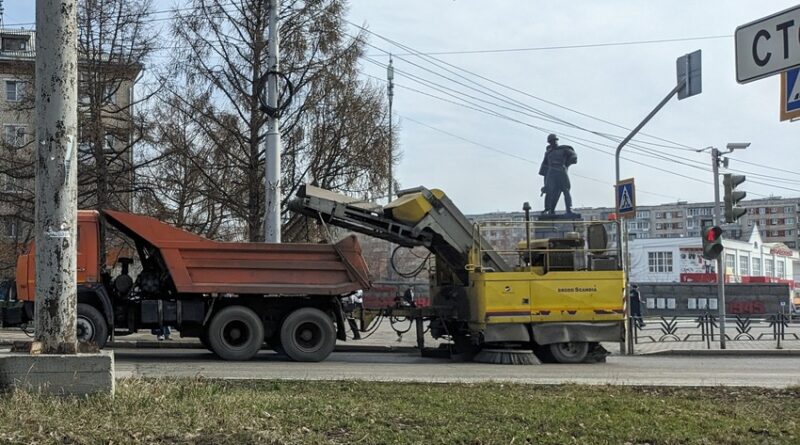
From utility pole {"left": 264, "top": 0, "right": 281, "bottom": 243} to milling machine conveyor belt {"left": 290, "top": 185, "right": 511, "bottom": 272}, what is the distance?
1980 mm

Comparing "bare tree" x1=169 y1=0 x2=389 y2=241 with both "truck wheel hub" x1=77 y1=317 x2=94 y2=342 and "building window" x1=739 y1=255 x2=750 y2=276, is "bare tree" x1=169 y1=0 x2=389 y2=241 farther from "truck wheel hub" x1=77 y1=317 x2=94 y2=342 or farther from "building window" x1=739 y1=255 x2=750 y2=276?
"building window" x1=739 y1=255 x2=750 y2=276

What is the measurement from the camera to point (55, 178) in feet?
25.4

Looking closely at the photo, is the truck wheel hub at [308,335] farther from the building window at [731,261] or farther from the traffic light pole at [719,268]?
the building window at [731,261]

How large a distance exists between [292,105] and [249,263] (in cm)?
775

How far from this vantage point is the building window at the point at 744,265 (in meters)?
90.5

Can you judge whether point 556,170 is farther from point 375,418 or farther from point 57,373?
point 57,373

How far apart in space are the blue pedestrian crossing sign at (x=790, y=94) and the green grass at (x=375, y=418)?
264cm

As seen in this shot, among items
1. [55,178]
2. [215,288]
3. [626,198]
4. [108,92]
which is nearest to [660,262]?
[626,198]

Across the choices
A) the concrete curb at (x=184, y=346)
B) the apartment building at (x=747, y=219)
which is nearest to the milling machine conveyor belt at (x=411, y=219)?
the concrete curb at (x=184, y=346)

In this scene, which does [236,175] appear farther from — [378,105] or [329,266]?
[329,266]

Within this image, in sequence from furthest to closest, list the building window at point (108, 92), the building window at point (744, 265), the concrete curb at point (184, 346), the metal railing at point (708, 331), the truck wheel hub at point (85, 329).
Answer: the building window at point (744, 265) → the building window at point (108, 92) → the metal railing at point (708, 331) → the concrete curb at point (184, 346) → the truck wheel hub at point (85, 329)

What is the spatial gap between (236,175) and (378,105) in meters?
4.37

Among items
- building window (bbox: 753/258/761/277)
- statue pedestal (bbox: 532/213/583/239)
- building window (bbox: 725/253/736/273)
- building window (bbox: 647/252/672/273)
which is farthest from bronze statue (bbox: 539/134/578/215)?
building window (bbox: 753/258/761/277)

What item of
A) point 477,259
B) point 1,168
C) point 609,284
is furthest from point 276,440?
point 1,168
